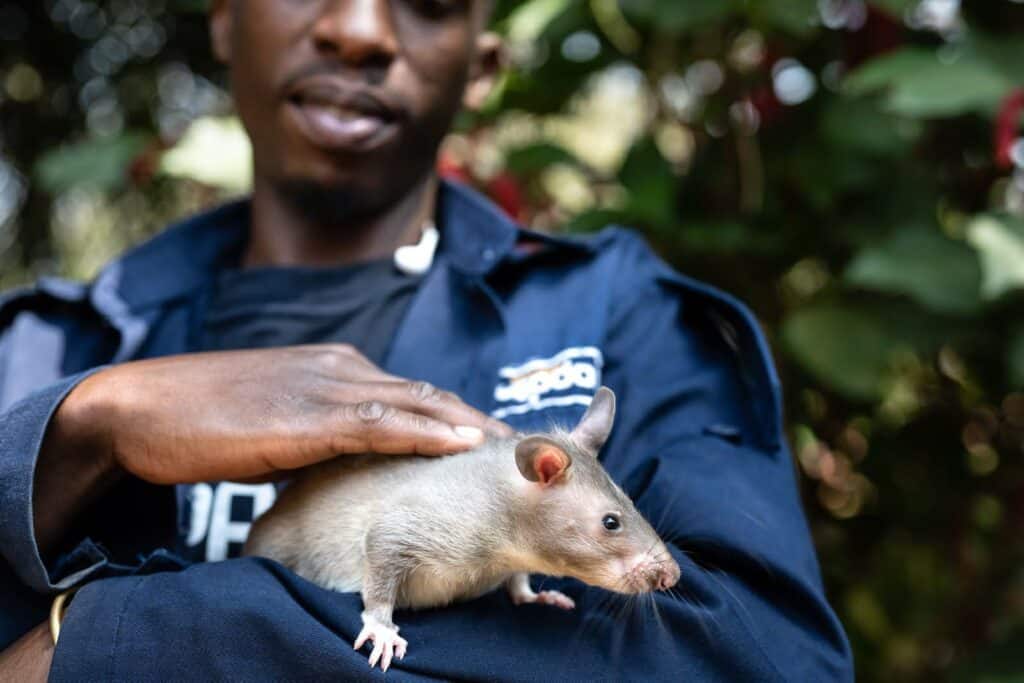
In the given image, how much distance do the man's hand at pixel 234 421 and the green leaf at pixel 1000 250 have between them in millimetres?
1361

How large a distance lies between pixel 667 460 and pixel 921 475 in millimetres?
2043

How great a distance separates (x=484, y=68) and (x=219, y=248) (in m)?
0.89

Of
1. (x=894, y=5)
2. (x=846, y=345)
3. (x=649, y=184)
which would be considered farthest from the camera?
(x=649, y=184)

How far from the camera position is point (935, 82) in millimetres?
2852

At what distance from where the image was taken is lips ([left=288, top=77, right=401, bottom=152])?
2559mm

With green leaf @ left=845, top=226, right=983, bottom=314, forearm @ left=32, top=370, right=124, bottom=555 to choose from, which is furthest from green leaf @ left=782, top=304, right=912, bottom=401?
forearm @ left=32, top=370, right=124, bottom=555

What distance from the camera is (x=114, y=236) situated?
18.5 ft

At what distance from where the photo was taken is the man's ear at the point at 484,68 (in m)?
3.08

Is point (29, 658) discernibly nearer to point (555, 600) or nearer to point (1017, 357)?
point (555, 600)

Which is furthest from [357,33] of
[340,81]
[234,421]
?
[234,421]

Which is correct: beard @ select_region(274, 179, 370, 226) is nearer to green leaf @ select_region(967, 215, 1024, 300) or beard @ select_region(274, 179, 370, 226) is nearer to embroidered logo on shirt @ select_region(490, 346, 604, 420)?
embroidered logo on shirt @ select_region(490, 346, 604, 420)

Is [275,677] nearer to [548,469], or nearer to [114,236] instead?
[548,469]

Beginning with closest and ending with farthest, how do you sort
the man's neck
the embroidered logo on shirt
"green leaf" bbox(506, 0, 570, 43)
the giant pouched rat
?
the giant pouched rat → the embroidered logo on shirt → the man's neck → "green leaf" bbox(506, 0, 570, 43)

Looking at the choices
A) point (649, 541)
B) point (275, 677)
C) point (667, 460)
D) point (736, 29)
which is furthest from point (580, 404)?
point (736, 29)
